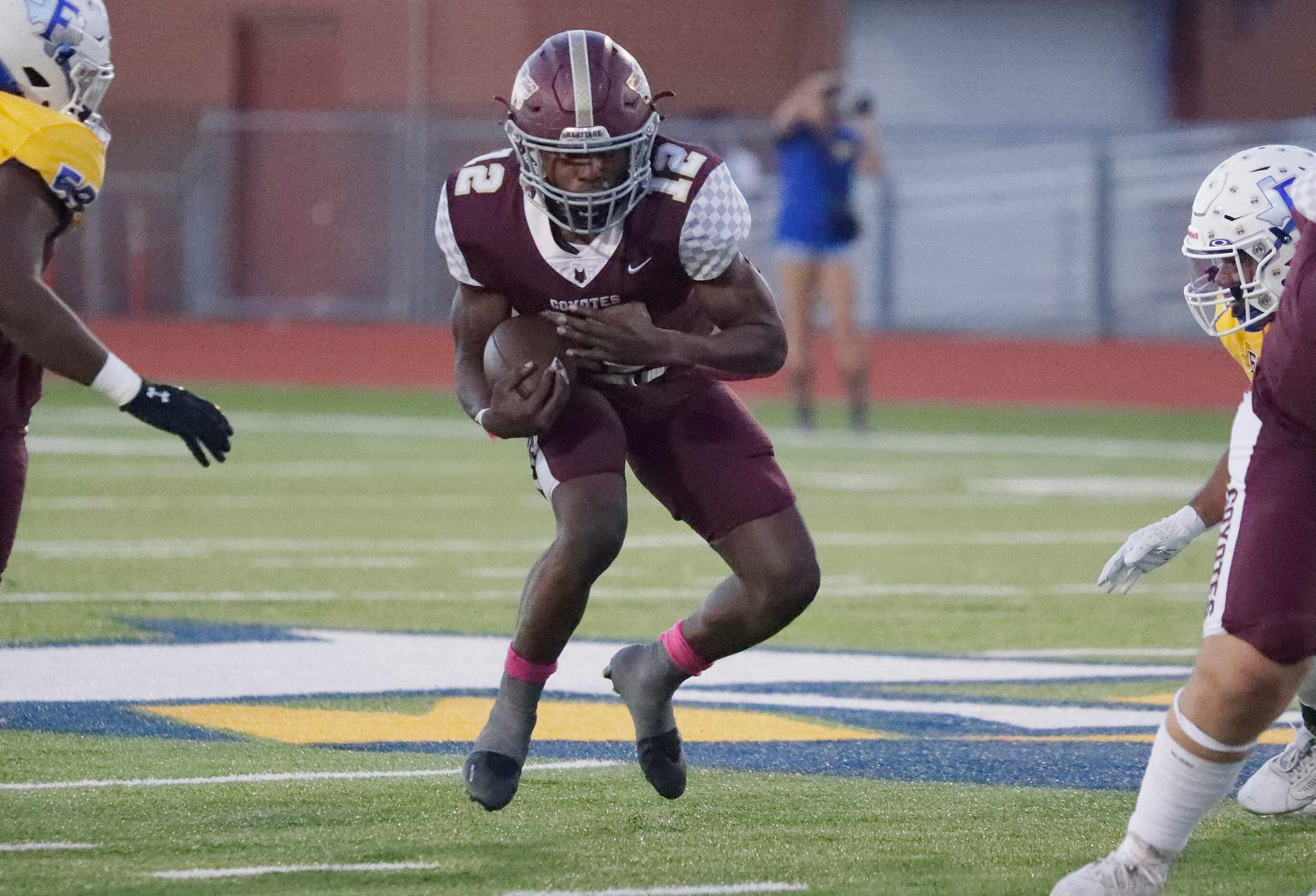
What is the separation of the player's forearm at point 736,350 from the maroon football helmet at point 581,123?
31 centimetres

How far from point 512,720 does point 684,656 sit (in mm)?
450

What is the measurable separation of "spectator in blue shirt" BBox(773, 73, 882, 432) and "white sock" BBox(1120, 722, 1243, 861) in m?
10.1

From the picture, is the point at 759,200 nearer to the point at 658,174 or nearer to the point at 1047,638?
the point at 1047,638

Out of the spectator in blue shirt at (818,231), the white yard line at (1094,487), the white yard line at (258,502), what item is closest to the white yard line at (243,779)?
the white yard line at (258,502)

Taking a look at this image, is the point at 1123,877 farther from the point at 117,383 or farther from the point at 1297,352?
the point at 117,383

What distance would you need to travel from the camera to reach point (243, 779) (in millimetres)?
4641

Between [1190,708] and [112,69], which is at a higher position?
[112,69]

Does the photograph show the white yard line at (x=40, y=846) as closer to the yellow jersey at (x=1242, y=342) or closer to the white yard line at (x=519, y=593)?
the yellow jersey at (x=1242, y=342)

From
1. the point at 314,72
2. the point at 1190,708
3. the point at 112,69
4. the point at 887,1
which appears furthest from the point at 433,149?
the point at 1190,708

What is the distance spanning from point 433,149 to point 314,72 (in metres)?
3.84

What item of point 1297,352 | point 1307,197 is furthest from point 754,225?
point 1297,352

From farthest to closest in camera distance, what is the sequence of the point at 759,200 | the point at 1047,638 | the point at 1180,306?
the point at 759,200 → the point at 1180,306 → the point at 1047,638

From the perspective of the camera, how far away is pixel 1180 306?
19.4 metres

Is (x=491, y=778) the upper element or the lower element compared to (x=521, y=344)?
lower
